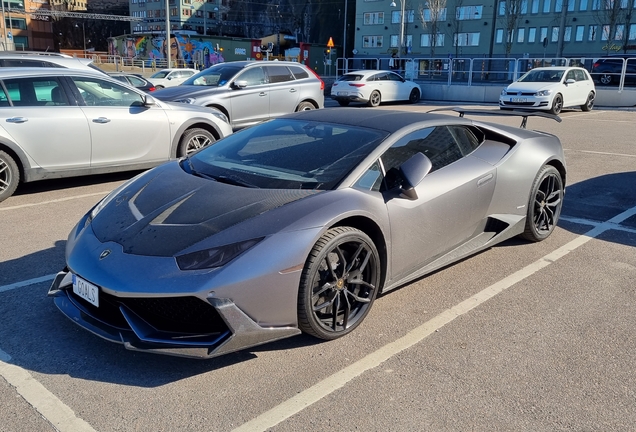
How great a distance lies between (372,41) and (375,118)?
247ft

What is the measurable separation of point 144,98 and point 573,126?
38.5 feet

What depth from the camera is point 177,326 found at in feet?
9.68

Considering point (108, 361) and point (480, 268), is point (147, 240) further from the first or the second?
point (480, 268)

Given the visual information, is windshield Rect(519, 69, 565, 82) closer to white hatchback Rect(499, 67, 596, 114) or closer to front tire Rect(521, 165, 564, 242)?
white hatchback Rect(499, 67, 596, 114)

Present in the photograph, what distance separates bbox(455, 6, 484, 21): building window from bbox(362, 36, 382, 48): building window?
39.0 feet

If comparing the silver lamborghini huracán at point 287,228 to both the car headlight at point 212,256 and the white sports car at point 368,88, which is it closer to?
the car headlight at point 212,256

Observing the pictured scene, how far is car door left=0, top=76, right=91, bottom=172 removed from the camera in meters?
6.59

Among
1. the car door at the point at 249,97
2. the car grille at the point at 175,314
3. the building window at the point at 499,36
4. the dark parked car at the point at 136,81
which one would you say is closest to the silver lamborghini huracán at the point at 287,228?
the car grille at the point at 175,314

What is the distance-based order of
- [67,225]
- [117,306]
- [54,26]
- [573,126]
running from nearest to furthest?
1. [117,306]
2. [67,225]
3. [573,126]
4. [54,26]


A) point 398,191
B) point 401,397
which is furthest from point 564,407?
point 398,191

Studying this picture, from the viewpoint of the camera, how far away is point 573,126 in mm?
14984

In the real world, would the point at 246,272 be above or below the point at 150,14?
below

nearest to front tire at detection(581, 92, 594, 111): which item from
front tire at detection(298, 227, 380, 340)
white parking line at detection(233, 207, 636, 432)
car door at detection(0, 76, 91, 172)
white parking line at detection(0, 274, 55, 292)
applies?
white parking line at detection(233, 207, 636, 432)

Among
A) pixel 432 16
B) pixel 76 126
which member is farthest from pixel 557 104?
pixel 432 16
